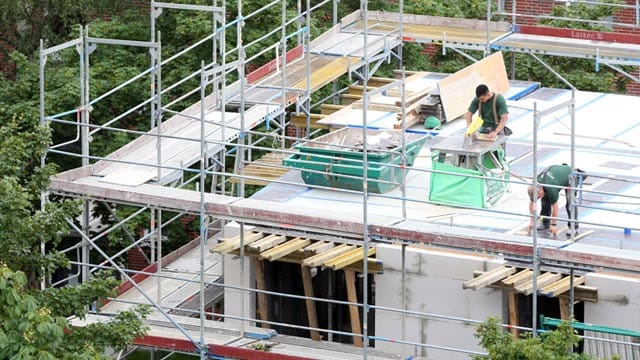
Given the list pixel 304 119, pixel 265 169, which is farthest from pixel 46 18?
pixel 265 169

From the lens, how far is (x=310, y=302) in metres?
35.7

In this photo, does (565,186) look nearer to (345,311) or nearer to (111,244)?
(345,311)

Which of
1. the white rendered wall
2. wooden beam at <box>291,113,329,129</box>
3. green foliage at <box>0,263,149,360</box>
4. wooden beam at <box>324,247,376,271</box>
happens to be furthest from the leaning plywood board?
green foliage at <box>0,263,149,360</box>

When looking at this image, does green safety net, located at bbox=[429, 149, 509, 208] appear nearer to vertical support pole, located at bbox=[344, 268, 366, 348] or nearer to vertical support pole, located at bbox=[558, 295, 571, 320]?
vertical support pole, located at bbox=[344, 268, 366, 348]

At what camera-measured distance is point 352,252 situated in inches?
1373

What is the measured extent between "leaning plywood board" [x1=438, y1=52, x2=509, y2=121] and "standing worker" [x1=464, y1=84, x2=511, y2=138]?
3.85 meters

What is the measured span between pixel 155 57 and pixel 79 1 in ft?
21.3

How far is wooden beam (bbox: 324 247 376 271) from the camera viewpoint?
113 feet

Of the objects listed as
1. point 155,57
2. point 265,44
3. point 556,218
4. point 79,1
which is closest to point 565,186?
point 556,218

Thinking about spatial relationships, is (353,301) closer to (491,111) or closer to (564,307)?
(564,307)

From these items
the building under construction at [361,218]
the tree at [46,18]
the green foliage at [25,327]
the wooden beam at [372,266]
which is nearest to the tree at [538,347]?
the building under construction at [361,218]

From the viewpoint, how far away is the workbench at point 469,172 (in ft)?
115

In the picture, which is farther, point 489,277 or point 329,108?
point 329,108

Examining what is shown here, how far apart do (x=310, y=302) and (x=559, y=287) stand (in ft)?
14.9
